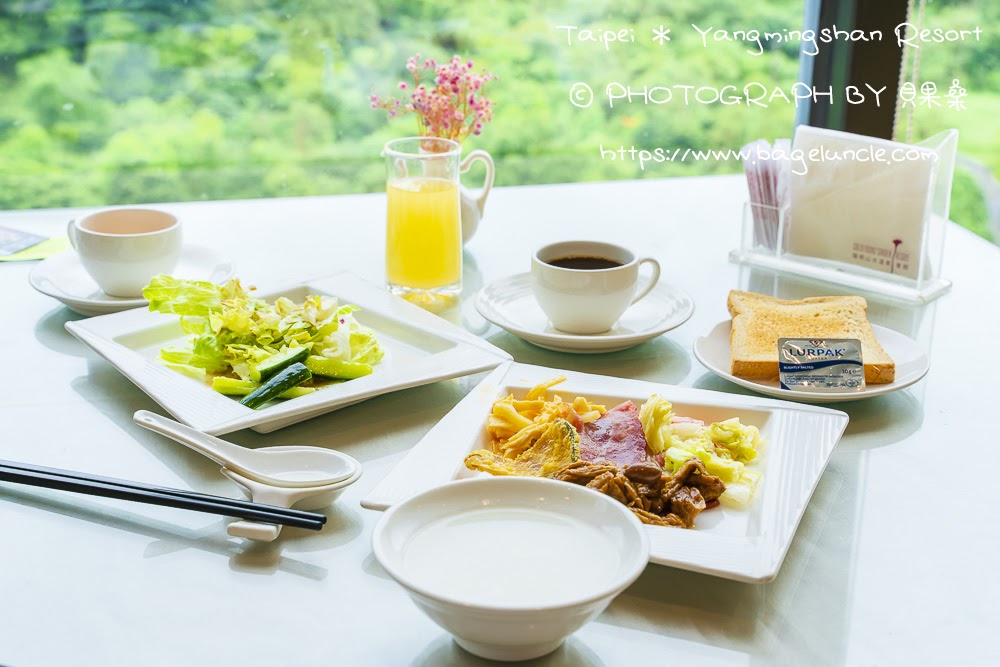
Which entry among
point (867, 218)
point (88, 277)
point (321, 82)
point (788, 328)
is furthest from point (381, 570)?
point (321, 82)

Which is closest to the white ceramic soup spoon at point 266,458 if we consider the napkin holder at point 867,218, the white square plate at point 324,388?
the white square plate at point 324,388

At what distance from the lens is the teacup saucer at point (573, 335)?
4.33 ft

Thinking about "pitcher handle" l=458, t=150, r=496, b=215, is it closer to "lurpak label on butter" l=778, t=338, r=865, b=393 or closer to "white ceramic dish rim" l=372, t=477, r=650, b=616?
"lurpak label on butter" l=778, t=338, r=865, b=393

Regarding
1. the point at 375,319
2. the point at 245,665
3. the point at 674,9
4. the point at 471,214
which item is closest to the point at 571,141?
the point at 674,9

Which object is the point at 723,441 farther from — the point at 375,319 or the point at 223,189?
the point at 223,189

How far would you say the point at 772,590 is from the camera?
0.85 m

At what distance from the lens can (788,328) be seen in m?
1.36

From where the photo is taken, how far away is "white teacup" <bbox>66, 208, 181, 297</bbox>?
1451 millimetres

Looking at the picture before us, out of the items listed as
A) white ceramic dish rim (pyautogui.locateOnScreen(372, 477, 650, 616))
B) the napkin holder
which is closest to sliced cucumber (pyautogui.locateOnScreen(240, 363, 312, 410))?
white ceramic dish rim (pyautogui.locateOnScreen(372, 477, 650, 616))

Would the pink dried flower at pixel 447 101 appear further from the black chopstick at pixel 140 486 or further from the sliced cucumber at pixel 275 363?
the black chopstick at pixel 140 486

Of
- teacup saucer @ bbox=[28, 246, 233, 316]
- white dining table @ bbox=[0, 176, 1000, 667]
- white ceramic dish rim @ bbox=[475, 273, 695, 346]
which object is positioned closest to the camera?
white dining table @ bbox=[0, 176, 1000, 667]

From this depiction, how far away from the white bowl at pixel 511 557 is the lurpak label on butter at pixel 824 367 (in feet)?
1.68

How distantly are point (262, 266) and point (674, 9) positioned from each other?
3.70 metres

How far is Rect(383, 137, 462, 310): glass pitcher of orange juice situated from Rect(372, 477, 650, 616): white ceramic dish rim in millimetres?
763
